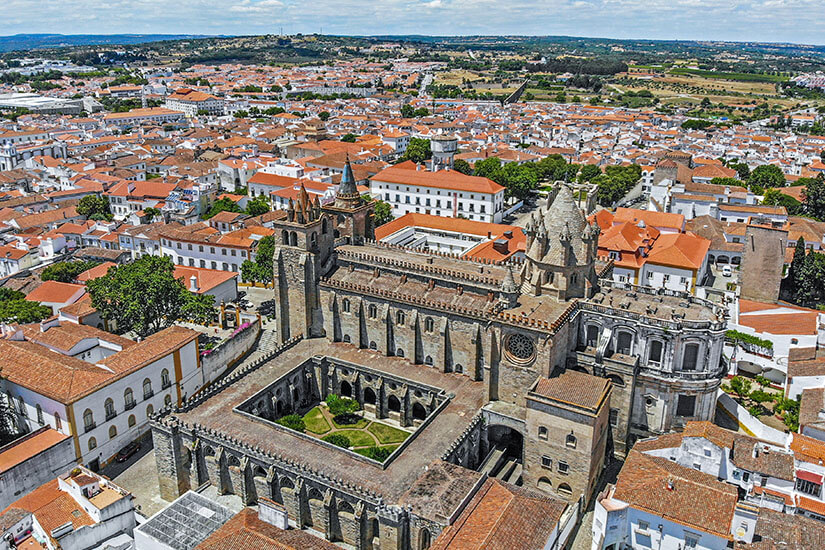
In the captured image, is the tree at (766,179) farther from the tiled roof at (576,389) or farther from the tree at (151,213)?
the tree at (151,213)

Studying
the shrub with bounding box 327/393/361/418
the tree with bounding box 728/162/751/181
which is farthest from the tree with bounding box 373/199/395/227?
the tree with bounding box 728/162/751/181

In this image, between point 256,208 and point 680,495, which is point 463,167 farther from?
point 680,495

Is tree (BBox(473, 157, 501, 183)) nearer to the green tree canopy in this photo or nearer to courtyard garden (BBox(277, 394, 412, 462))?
the green tree canopy

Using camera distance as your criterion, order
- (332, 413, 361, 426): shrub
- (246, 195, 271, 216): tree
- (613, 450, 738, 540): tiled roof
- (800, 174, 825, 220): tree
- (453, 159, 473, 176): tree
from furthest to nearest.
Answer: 1. (453, 159, 473, 176): tree
2. (800, 174, 825, 220): tree
3. (246, 195, 271, 216): tree
4. (332, 413, 361, 426): shrub
5. (613, 450, 738, 540): tiled roof

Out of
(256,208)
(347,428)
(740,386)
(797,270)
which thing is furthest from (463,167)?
(347,428)

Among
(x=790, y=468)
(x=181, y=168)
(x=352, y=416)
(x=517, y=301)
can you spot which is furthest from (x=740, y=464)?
(x=181, y=168)
